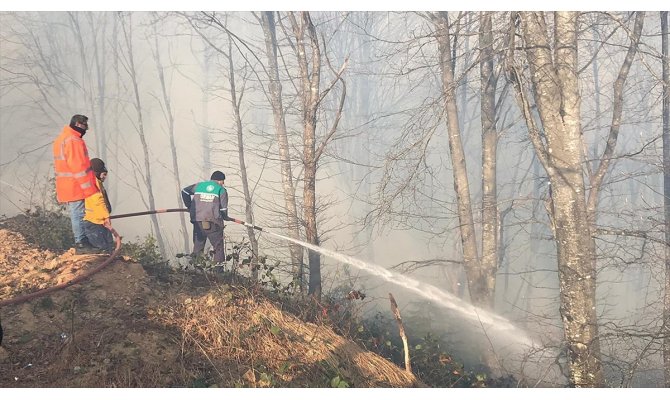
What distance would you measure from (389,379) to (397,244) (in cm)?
2326

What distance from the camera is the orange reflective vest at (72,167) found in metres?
5.77

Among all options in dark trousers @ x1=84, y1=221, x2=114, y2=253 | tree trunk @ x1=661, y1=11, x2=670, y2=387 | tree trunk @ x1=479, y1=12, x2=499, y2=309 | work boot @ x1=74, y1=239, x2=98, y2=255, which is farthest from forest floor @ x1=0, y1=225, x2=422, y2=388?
tree trunk @ x1=661, y1=11, x2=670, y2=387

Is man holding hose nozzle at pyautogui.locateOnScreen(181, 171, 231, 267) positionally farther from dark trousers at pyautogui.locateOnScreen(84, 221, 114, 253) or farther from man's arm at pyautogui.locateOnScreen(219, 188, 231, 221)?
dark trousers at pyautogui.locateOnScreen(84, 221, 114, 253)

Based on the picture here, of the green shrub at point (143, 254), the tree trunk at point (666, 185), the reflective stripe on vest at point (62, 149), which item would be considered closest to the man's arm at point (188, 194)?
the green shrub at point (143, 254)

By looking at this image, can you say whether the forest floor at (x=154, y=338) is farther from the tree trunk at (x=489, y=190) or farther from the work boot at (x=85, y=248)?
the tree trunk at (x=489, y=190)

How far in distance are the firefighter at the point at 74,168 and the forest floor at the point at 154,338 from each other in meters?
0.81

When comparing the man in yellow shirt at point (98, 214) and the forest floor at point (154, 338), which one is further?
the man in yellow shirt at point (98, 214)

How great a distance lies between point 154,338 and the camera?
4.31m

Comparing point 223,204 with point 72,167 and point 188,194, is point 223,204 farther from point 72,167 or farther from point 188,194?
point 72,167

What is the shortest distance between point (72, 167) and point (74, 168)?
0.03 m

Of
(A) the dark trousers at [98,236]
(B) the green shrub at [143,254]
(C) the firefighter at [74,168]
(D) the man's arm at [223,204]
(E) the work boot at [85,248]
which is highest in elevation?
(C) the firefighter at [74,168]

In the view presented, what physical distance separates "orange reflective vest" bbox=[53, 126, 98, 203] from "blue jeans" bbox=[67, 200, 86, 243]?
0.19 meters

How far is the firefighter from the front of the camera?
5773 millimetres

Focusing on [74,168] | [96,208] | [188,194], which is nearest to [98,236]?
[96,208]
